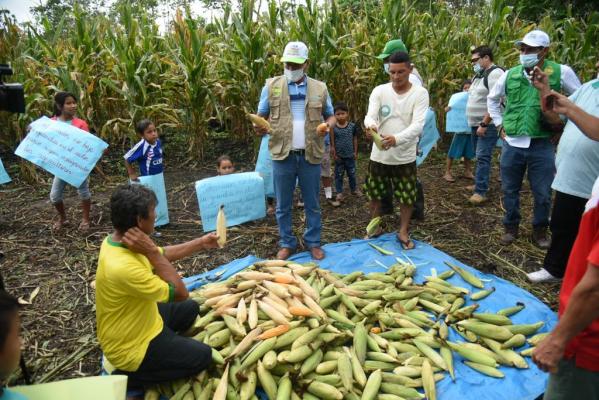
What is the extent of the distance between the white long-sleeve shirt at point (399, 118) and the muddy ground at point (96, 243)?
1.19 metres

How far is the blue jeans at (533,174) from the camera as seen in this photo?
14.4ft

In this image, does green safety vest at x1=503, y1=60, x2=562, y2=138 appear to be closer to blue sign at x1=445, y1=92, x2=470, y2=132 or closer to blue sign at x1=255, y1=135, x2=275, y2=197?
blue sign at x1=445, y1=92, x2=470, y2=132

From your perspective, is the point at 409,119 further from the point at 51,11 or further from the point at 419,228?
the point at 51,11

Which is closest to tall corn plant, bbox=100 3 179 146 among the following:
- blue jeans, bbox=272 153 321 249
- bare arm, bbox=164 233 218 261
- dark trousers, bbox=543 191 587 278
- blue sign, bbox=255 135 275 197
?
blue sign, bbox=255 135 275 197

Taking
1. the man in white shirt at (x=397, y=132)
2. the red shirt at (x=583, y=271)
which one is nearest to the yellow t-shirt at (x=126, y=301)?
the red shirt at (x=583, y=271)

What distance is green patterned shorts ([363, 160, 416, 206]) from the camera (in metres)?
4.43

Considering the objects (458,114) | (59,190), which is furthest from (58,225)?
(458,114)

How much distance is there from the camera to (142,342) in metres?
2.55

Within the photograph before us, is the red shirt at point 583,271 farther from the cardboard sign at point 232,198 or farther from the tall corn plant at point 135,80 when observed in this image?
the tall corn plant at point 135,80

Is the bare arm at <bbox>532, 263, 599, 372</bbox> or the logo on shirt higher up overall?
the logo on shirt

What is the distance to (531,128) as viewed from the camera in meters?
4.32

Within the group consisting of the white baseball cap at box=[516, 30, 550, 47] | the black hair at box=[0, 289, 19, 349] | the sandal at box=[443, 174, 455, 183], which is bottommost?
the sandal at box=[443, 174, 455, 183]

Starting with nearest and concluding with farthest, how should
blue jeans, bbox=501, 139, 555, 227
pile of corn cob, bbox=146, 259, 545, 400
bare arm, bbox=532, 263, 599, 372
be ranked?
bare arm, bbox=532, 263, 599, 372, pile of corn cob, bbox=146, 259, 545, 400, blue jeans, bbox=501, 139, 555, 227

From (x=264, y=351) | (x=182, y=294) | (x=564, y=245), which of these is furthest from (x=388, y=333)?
(x=564, y=245)
